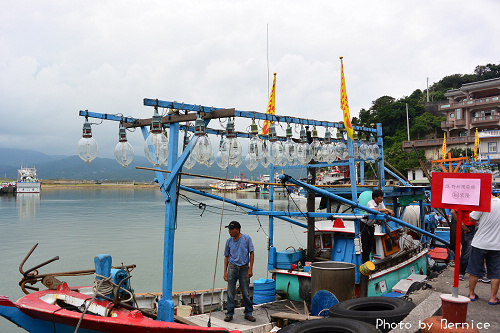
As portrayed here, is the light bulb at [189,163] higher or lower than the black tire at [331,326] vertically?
higher

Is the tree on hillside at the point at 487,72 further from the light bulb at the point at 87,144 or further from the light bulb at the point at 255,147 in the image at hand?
the light bulb at the point at 87,144

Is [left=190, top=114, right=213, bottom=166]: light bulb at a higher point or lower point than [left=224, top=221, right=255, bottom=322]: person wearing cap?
higher

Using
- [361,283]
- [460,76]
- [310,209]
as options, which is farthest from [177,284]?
[460,76]

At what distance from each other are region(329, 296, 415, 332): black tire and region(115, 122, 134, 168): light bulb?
461cm

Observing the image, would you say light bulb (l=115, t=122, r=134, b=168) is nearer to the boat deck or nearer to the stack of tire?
the boat deck

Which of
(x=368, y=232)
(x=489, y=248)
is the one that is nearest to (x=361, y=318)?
(x=489, y=248)

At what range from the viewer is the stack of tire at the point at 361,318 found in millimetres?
5105

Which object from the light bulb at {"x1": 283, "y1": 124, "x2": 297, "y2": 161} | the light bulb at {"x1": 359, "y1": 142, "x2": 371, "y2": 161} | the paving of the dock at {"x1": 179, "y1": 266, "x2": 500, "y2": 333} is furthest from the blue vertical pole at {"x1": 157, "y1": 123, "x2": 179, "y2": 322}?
the light bulb at {"x1": 359, "y1": 142, "x2": 371, "y2": 161}

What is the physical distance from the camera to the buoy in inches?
331

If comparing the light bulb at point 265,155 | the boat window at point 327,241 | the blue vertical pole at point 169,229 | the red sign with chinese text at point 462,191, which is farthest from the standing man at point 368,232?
the blue vertical pole at point 169,229

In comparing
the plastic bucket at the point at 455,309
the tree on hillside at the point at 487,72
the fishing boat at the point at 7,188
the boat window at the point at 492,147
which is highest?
the tree on hillside at the point at 487,72

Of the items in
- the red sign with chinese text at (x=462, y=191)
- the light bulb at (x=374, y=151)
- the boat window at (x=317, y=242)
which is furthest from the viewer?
the light bulb at (x=374, y=151)

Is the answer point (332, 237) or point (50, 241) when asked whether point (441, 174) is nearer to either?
point (332, 237)

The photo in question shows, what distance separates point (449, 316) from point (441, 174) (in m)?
1.68
